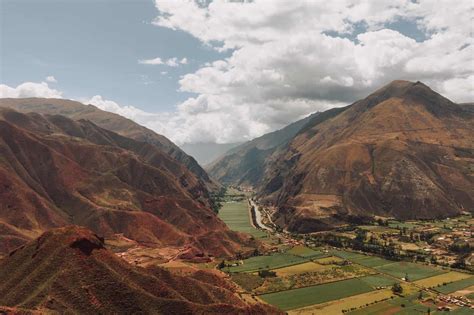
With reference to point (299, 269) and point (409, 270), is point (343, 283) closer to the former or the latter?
point (299, 269)

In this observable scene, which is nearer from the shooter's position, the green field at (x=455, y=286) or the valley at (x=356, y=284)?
the valley at (x=356, y=284)

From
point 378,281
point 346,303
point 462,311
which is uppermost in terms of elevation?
point 346,303

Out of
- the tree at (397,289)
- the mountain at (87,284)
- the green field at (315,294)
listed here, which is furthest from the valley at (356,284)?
the mountain at (87,284)

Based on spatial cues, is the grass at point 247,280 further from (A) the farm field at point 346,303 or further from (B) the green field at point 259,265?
(A) the farm field at point 346,303

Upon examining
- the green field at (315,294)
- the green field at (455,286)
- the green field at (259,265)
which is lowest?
the green field at (455,286)

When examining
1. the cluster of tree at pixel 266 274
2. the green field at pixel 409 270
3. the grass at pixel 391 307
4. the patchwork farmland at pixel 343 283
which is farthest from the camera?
the green field at pixel 409 270

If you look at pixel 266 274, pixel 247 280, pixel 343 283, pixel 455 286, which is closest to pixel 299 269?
pixel 266 274
